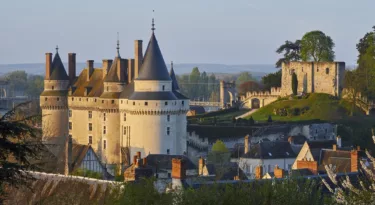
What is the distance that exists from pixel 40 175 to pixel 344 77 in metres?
43.7

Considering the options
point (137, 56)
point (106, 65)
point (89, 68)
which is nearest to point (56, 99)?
point (89, 68)

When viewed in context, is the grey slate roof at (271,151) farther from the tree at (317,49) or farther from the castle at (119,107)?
the tree at (317,49)

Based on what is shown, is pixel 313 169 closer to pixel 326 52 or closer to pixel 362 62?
pixel 362 62

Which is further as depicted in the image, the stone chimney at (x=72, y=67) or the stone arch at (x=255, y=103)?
the stone arch at (x=255, y=103)

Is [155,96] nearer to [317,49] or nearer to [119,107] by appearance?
[119,107]

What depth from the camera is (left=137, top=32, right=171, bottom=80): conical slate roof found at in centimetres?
5475

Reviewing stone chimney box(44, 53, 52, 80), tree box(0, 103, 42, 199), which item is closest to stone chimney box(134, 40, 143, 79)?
stone chimney box(44, 53, 52, 80)

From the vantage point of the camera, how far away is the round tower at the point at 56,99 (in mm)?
62000

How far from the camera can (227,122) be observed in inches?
2687

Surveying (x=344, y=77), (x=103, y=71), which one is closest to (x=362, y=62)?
(x=344, y=77)

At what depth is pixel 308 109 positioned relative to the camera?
71.2 meters

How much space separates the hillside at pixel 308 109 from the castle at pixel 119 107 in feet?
44.2

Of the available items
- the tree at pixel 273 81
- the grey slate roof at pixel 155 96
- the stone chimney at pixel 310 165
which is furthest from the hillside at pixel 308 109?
the stone chimney at pixel 310 165

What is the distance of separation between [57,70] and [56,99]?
5.92 ft
